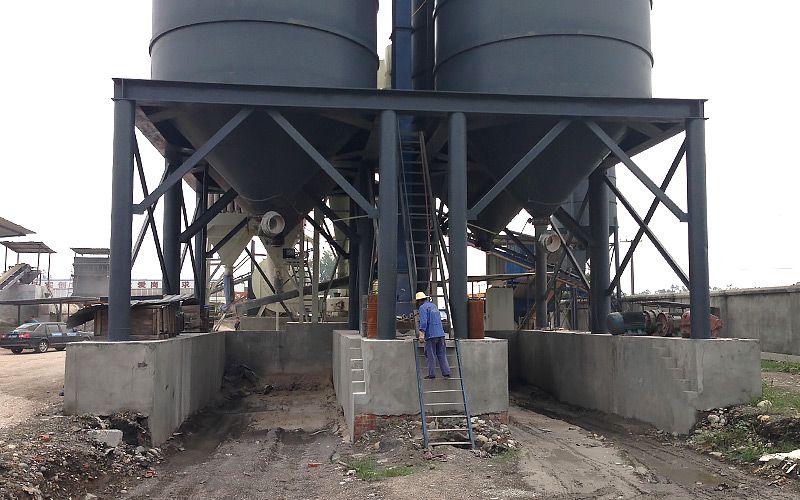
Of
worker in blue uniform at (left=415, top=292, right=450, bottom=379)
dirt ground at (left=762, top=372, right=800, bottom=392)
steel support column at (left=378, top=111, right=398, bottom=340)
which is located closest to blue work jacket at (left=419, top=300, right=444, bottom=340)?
worker in blue uniform at (left=415, top=292, right=450, bottom=379)

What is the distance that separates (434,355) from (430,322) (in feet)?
1.74

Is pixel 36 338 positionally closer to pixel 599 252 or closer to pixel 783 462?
pixel 599 252

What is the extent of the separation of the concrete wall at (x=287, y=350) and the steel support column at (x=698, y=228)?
9.80 meters

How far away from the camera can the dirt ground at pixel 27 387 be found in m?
11.2

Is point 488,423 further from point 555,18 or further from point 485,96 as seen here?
point 555,18

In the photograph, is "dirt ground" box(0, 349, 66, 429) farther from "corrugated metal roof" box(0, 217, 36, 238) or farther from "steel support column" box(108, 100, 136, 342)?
"corrugated metal roof" box(0, 217, 36, 238)

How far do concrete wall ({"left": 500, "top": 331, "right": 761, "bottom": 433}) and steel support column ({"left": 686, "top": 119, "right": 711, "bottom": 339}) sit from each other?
557mm

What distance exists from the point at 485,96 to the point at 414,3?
17.8ft

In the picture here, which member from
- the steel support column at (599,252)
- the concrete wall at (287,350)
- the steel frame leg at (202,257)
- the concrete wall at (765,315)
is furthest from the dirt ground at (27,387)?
the concrete wall at (765,315)

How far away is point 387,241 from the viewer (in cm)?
1140

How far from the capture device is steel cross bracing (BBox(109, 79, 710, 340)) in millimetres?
11167

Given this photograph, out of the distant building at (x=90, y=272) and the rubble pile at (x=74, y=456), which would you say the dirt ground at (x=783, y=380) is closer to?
the rubble pile at (x=74, y=456)

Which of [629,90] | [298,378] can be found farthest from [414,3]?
[298,378]

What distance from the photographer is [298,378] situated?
Result: 1827cm
